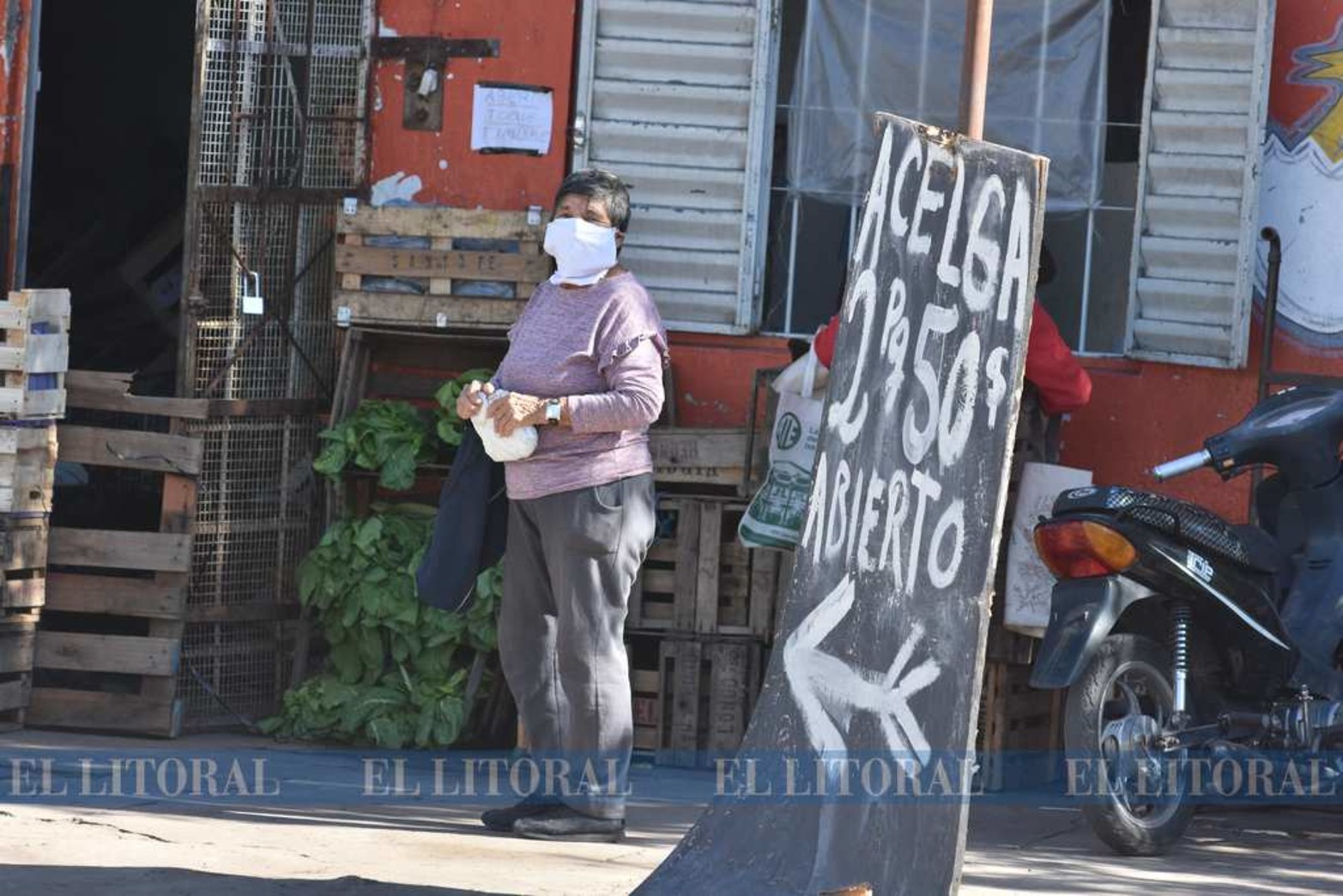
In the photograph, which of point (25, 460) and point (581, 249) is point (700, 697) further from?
point (25, 460)

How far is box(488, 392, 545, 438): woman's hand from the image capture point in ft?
18.8

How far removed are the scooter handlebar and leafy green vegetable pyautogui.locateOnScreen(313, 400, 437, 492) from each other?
110 inches

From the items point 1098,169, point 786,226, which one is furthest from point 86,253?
point 1098,169

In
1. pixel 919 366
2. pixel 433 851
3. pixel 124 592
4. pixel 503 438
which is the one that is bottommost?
pixel 433 851

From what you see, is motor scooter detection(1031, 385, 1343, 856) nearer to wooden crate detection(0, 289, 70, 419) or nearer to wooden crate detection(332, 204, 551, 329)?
wooden crate detection(332, 204, 551, 329)

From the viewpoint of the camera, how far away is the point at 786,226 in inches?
312

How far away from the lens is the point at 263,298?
786 centimetres

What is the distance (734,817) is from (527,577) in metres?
1.39

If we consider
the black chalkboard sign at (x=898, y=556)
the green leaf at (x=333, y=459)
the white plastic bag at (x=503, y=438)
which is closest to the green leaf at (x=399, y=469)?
the green leaf at (x=333, y=459)

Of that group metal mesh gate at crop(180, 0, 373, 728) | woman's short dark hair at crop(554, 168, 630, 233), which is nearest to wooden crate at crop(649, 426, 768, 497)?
metal mesh gate at crop(180, 0, 373, 728)

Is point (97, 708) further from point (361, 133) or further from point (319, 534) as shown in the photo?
point (361, 133)

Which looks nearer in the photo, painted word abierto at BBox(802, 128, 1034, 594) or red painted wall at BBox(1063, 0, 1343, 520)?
painted word abierto at BBox(802, 128, 1034, 594)

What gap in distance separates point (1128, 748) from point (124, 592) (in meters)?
3.70

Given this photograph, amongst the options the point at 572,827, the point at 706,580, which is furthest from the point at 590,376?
the point at 706,580
